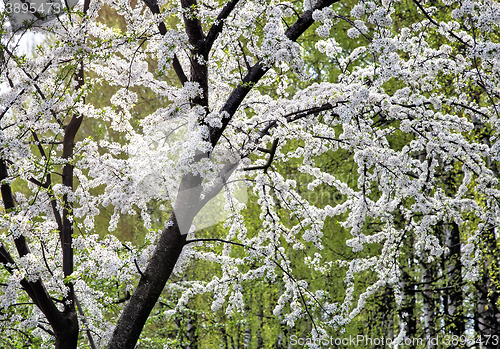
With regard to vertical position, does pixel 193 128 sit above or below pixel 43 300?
above

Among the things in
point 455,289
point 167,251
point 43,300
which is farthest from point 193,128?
point 455,289

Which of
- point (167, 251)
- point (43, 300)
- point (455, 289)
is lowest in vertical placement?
point (43, 300)

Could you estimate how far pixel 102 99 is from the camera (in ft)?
Result: 33.0

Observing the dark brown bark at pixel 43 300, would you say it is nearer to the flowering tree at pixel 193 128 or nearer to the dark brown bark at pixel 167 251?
the flowering tree at pixel 193 128

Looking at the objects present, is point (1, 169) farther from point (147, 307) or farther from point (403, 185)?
point (403, 185)

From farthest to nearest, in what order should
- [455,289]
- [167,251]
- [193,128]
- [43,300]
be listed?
[455,289], [43,300], [167,251], [193,128]

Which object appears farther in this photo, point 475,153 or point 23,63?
point 475,153

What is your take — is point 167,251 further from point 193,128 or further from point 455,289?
point 455,289

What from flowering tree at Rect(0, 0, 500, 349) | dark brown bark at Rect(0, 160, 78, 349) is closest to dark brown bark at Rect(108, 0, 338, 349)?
flowering tree at Rect(0, 0, 500, 349)

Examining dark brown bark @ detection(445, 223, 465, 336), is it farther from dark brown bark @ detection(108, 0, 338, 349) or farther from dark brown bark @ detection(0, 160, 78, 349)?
dark brown bark @ detection(0, 160, 78, 349)

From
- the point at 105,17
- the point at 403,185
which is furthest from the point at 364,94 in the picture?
the point at 105,17

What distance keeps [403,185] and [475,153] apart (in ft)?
2.89

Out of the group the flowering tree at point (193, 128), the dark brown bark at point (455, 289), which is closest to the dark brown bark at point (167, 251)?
the flowering tree at point (193, 128)

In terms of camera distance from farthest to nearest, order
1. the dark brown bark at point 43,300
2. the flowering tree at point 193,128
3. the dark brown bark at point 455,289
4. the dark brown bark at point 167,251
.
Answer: the dark brown bark at point 455,289 < the dark brown bark at point 43,300 < the dark brown bark at point 167,251 < the flowering tree at point 193,128
